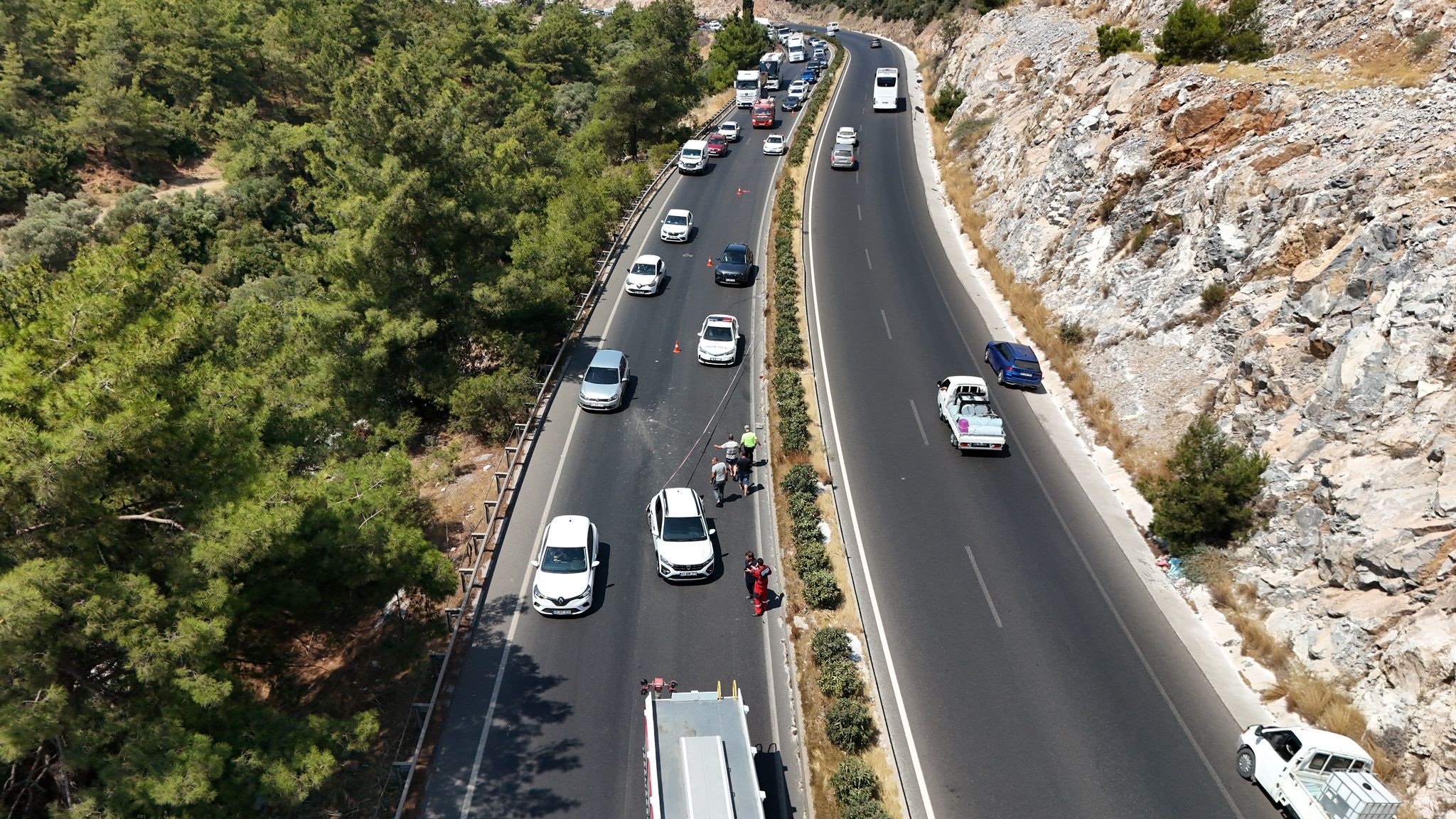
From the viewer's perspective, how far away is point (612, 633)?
20.7 m

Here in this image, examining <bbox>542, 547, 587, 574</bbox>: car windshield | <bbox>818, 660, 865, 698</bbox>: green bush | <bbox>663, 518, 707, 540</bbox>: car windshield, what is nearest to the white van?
<bbox>663, 518, 707, 540</bbox>: car windshield

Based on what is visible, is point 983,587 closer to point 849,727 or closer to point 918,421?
point 849,727

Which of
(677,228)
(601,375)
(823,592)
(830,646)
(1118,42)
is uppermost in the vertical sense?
(1118,42)

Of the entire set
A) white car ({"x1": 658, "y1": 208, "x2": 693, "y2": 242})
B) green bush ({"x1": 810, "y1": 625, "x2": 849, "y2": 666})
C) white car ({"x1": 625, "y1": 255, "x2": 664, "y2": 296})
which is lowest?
green bush ({"x1": 810, "y1": 625, "x2": 849, "y2": 666})

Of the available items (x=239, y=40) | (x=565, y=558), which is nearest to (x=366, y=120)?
(x=565, y=558)

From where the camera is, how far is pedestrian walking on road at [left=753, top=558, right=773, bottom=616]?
2120 cm

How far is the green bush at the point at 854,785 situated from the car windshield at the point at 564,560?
868cm

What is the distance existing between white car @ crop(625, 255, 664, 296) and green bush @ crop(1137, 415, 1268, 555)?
2545cm

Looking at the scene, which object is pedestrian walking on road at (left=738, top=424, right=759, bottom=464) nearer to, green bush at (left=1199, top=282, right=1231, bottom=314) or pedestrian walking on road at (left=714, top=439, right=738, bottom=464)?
pedestrian walking on road at (left=714, top=439, right=738, bottom=464)

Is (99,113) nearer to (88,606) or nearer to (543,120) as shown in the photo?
(543,120)

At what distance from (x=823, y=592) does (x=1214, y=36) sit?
34.0m

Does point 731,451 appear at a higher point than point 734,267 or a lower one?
lower

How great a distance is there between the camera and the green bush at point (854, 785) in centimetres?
1602

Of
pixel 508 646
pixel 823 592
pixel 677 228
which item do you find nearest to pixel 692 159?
pixel 677 228
